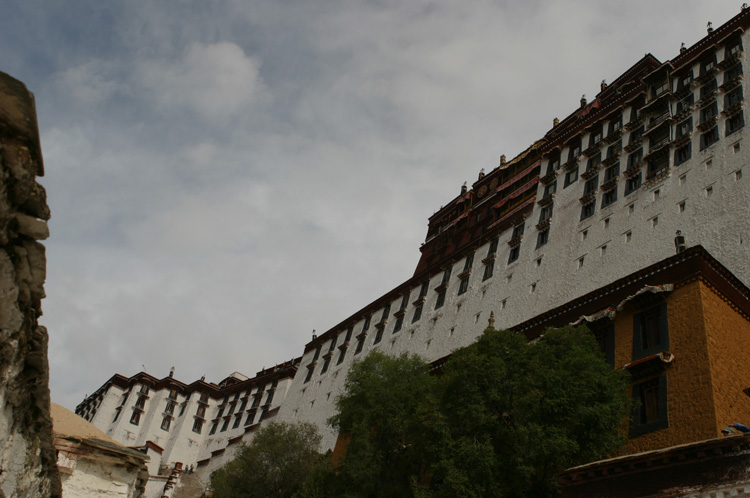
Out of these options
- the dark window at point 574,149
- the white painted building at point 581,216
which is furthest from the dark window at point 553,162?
the dark window at point 574,149

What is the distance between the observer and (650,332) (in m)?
22.2

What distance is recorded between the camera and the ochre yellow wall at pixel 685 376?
60.5 ft

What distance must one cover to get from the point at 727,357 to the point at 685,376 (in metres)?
1.82

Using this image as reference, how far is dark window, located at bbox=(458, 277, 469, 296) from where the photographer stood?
148ft

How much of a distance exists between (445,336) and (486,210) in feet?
41.5

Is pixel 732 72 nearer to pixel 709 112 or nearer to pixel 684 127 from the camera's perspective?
pixel 709 112

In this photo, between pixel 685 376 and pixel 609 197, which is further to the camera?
pixel 609 197

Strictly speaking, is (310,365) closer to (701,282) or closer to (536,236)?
(536,236)

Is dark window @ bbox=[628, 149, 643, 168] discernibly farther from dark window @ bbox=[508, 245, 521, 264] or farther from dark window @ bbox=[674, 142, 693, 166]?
dark window @ bbox=[508, 245, 521, 264]

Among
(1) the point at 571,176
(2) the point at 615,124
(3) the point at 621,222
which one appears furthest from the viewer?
Answer: (1) the point at 571,176

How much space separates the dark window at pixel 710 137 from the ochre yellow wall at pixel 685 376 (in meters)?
15.2

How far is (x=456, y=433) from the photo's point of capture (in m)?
18.6

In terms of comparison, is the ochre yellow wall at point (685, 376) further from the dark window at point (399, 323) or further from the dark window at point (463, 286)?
the dark window at point (399, 323)

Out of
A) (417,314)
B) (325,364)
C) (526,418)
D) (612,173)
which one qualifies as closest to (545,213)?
(612,173)
